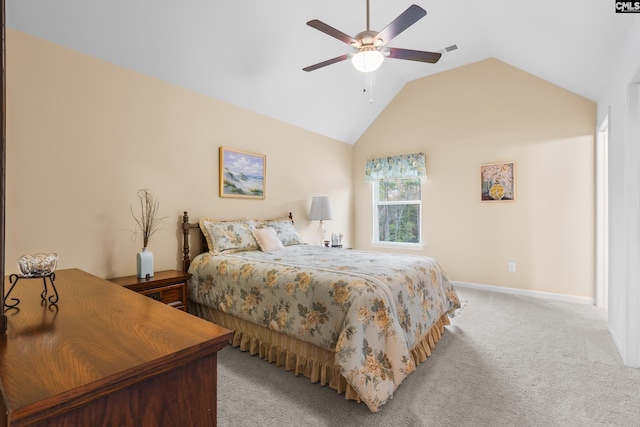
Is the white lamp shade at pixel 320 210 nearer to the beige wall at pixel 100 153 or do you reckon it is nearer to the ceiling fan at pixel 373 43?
the beige wall at pixel 100 153

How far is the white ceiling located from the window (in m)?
1.77

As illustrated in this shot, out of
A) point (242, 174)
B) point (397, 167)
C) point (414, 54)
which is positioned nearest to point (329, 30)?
point (414, 54)

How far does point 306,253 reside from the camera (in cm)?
323

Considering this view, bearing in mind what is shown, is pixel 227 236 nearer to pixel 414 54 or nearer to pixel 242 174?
pixel 242 174

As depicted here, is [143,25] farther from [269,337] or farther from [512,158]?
[512,158]

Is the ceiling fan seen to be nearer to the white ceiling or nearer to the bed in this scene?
the white ceiling

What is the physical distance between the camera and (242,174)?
12.8 ft

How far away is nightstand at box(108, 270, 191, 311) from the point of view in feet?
8.48

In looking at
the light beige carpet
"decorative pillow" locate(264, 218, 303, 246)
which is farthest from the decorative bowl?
"decorative pillow" locate(264, 218, 303, 246)

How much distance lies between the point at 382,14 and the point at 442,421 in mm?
3668

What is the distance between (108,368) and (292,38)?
3472 mm

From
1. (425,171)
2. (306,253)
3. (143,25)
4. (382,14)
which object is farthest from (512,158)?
(143,25)

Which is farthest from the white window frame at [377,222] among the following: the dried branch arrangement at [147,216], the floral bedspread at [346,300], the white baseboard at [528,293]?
the dried branch arrangement at [147,216]

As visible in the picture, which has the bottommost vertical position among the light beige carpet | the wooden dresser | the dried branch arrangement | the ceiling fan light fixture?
the light beige carpet
